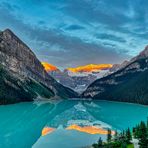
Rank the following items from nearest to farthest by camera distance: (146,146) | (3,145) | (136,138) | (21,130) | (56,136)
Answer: (146,146) → (136,138) → (3,145) → (56,136) → (21,130)

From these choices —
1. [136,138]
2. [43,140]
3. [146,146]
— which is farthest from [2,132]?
[146,146]

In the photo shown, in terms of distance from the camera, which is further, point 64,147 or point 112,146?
point 64,147

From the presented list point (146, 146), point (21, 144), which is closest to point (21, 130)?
point (21, 144)

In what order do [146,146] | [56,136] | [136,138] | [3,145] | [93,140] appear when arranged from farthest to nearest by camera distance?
[56,136] → [93,140] → [3,145] → [136,138] → [146,146]

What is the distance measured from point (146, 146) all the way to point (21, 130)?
67191mm

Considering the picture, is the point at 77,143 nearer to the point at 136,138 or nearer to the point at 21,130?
the point at 136,138

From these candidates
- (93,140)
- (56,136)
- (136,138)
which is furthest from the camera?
(56,136)

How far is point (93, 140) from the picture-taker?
311 ft

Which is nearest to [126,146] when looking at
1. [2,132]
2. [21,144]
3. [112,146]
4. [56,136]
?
[112,146]

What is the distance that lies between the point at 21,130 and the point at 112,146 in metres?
60.0

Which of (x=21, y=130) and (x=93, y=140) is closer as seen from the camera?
(x=93, y=140)

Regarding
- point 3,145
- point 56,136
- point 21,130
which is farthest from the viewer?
point 21,130

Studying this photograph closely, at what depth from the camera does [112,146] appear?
224 ft

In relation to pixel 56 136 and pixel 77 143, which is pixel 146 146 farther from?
pixel 56 136
